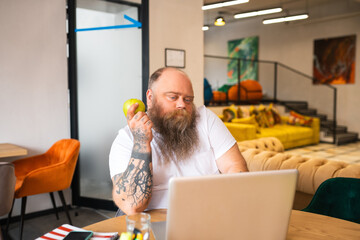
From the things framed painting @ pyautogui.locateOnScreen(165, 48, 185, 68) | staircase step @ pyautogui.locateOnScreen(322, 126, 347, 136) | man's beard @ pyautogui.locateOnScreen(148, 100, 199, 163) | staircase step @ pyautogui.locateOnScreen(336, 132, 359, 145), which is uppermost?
framed painting @ pyautogui.locateOnScreen(165, 48, 185, 68)

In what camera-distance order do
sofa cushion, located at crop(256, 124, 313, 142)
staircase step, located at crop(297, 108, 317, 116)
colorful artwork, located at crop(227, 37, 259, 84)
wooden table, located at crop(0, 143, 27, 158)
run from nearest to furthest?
wooden table, located at crop(0, 143, 27, 158) < sofa cushion, located at crop(256, 124, 313, 142) < staircase step, located at crop(297, 108, 317, 116) < colorful artwork, located at crop(227, 37, 259, 84)

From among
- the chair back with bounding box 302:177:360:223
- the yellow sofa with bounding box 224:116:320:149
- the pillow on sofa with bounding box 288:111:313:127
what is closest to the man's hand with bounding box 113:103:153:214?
the chair back with bounding box 302:177:360:223

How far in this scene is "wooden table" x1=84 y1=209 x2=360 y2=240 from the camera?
117 cm

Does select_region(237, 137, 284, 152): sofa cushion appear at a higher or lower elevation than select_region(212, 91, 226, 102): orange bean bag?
lower

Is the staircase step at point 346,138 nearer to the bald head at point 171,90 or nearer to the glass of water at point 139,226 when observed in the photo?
the bald head at point 171,90

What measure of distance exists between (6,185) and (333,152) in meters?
7.19

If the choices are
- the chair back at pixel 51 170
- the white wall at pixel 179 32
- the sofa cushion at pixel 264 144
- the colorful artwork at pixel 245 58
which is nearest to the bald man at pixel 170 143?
the chair back at pixel 51 170

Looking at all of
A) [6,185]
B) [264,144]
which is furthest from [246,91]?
[6,185]

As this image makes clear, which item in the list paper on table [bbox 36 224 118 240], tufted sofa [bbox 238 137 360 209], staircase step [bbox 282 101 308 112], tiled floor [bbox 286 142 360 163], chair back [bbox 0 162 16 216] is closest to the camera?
paper on table [bbox 36 224 118 240]

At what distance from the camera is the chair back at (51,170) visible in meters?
2.94

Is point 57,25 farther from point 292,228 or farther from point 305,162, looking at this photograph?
point 292,228

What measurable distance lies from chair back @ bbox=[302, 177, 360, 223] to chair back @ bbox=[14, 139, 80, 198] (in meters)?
2.23

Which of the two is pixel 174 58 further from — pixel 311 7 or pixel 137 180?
pixel 311 7

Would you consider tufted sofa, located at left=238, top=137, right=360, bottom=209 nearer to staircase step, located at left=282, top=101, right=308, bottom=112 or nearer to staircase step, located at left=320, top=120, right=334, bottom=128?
staircase step, located at left=320, top=120, right=334, bottom=128
